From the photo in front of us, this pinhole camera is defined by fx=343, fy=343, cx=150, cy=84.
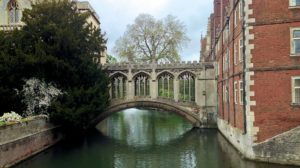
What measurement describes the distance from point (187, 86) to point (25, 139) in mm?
17862

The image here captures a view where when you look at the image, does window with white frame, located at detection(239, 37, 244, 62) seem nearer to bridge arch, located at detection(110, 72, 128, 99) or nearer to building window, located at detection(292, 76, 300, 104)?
building window, located at detection(292, 76, 300, 104)

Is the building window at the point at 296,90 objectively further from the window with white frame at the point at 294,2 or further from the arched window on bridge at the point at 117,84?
the arched window on bridge at the point at 117,84

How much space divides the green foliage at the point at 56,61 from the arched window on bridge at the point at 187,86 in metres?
8.06

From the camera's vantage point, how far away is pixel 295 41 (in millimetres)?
14555

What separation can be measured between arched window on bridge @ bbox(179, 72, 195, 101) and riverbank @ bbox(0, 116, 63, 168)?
1180cm

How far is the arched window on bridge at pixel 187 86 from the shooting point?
29.3 meters

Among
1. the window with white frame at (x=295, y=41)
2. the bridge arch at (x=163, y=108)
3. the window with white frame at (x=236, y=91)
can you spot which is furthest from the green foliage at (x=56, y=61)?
the window with white frame at (x=295, y=41)

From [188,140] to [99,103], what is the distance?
6670 millimetres

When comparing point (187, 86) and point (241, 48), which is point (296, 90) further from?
point (187, 86)

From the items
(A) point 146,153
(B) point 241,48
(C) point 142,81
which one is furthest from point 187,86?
(B) point 241,48

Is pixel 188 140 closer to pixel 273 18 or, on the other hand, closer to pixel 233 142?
pixel 233 142

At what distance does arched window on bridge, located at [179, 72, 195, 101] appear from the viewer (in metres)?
29.3

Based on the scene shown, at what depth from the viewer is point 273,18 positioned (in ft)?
48.3

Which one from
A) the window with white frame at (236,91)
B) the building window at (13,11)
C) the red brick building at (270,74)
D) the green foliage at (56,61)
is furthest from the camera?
the building window at (13,11)
